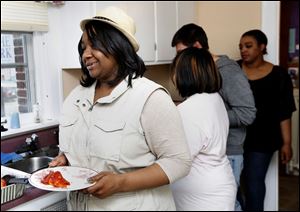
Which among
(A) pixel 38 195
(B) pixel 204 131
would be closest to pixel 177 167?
(B) pixel 204 131

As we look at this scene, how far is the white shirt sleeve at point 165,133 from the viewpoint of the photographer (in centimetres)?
78

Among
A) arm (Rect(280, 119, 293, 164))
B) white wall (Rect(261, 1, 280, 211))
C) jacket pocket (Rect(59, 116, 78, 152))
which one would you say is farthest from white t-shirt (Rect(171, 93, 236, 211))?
white wall (Rect(261, 1, 280, 211))

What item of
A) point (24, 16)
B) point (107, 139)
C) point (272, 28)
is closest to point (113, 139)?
point (107, 139)

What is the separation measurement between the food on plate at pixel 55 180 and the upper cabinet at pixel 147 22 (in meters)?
0.72

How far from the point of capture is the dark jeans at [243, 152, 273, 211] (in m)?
1.74

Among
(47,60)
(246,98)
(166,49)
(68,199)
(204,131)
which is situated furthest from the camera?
(166,49)

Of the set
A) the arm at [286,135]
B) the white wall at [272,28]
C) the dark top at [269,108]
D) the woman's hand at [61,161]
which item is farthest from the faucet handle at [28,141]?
the white wall at [272,28]

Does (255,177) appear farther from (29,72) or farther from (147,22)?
(29,72)

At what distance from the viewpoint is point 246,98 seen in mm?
1363

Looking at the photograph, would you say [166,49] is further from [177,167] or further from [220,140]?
[177,167]

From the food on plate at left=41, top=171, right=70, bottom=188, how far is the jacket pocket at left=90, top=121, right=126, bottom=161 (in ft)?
0.31

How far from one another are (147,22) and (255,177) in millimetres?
927

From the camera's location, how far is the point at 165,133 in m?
0.78

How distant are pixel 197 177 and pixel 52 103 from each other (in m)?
0.77
